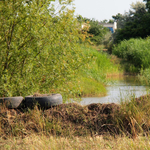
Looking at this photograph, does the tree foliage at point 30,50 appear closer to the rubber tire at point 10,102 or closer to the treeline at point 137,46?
the rubber tire at point 10,102

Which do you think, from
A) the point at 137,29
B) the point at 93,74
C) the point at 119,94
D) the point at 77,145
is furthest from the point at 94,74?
the point at 137,29

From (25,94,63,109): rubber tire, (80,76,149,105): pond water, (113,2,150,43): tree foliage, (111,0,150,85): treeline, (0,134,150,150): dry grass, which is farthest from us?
(113,2,150,43): tree foliage

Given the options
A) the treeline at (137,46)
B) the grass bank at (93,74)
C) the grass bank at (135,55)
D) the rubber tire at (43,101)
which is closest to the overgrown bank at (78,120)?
the rubber tire at (43,101)

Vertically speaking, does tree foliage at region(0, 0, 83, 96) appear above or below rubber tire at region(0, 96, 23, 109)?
above

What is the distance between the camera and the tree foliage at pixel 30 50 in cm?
638

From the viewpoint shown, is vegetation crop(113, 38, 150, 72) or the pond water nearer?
the pond water

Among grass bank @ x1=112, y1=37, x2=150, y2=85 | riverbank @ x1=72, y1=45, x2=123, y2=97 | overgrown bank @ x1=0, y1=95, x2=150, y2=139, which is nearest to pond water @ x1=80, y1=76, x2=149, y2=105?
overgrown bank @ x1=0, y1=95, x2=150, y2=139

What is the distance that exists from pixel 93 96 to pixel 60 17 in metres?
4.78

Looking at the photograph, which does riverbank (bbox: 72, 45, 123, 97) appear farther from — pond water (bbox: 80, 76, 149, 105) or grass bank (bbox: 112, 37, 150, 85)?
grass bank (bbox: 112, 37, 150, 85)

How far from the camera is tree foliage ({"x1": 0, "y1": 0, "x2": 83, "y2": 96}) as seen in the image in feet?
20.9

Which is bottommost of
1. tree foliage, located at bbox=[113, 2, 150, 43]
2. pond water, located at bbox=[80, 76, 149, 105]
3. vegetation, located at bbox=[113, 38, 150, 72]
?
pond water, located at bbox=[80, 76, 149, 105]

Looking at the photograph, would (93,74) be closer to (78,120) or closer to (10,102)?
(10,102)

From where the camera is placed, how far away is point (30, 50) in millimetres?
6379

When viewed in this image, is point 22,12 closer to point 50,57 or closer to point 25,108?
point 50,57
